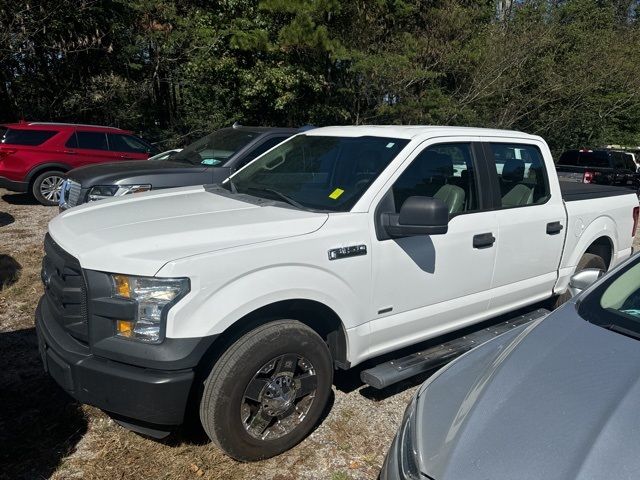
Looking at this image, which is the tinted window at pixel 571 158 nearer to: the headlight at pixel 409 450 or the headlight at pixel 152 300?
the headlight at pixel 409 450

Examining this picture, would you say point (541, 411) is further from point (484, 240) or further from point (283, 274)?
point (484, 240)

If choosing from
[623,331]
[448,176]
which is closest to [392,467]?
[623,331]

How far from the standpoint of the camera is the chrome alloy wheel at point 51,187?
1075cm

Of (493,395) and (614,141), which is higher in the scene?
(493,395)

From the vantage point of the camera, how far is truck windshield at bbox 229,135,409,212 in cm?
330

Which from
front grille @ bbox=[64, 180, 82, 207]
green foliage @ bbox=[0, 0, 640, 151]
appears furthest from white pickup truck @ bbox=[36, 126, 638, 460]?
green foliage @ bbox=[0, 0, 640, 151]

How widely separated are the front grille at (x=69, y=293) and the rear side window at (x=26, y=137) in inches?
Result: 355

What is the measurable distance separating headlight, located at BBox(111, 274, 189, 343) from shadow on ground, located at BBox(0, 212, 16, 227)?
25.1 feet

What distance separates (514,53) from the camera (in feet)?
59.9

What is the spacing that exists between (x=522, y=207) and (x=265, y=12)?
1288 centimetres

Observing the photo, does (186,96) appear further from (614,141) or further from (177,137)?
(614,141)

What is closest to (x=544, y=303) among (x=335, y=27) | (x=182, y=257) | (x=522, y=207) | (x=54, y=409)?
(x=522, y=207)

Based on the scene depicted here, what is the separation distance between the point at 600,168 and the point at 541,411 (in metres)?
14.2

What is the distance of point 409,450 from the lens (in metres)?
1.96
